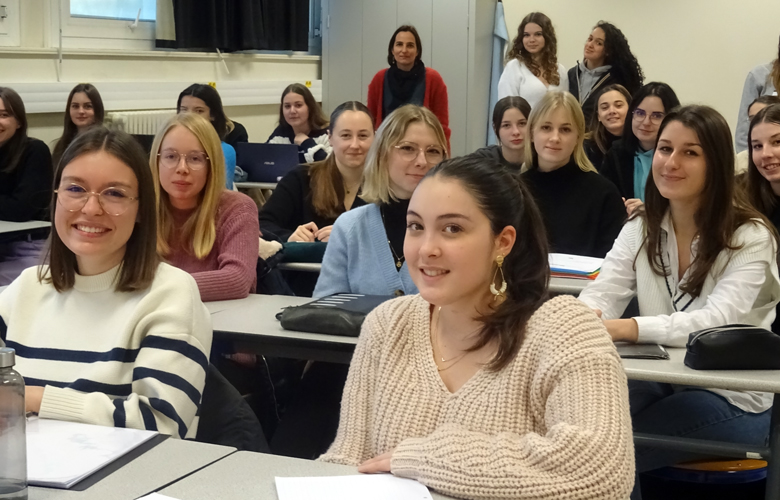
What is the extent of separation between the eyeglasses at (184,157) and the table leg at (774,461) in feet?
6.12

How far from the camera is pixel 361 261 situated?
275 cm

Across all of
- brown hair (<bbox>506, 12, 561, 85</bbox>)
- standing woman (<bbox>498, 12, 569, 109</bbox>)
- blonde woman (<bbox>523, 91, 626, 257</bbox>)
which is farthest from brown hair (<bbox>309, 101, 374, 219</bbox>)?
brown hair (<bbox>506, 12, 561, 85</bbox>)

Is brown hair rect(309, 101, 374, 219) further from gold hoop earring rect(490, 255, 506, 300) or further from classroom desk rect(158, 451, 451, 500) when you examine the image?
classroom desk rect(158, 451, 451, 500)

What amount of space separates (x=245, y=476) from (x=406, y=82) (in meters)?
5.63

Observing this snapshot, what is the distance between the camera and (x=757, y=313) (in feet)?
7.64

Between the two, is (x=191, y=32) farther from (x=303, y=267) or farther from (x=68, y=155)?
(x=68, y=155)

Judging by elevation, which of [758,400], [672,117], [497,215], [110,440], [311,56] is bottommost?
[758,400]

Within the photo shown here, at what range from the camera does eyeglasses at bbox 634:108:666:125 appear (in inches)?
168

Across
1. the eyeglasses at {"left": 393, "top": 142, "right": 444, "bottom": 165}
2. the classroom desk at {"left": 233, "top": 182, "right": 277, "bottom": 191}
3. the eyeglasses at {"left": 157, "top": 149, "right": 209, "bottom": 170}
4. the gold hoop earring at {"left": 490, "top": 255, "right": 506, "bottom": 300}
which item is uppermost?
the eyeglasses at {"left": 393, "top": 142, "right": 444, "bottom": 165}

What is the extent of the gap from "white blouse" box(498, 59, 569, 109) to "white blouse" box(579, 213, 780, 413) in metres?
3.83

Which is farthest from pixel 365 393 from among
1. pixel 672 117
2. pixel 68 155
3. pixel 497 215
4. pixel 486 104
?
pixel 486 104

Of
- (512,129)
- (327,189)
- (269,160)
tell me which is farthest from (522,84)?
(327,189)

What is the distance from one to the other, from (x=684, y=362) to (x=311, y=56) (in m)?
6.64

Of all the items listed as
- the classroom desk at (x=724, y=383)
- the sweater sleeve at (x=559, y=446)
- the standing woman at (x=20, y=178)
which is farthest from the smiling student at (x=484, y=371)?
the standing woman at (x=20, y=178)
